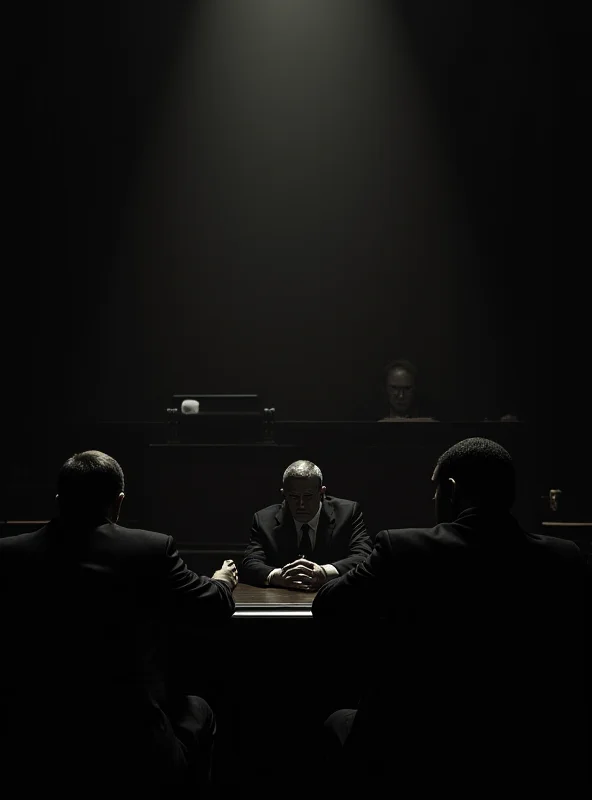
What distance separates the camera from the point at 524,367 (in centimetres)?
736

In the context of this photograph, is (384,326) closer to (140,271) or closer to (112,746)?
(140,271)

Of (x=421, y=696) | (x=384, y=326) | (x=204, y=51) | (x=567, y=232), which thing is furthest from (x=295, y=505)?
(x=204, y=51)

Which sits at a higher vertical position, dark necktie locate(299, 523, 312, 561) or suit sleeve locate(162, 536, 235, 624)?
suit sleeve locate(162, 536, 235, 624)

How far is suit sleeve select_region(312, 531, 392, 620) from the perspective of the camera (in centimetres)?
177

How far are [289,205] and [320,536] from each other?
462 centimetres

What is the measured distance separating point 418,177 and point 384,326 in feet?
4.66

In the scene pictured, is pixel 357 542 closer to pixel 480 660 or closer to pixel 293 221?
pixel 480 660

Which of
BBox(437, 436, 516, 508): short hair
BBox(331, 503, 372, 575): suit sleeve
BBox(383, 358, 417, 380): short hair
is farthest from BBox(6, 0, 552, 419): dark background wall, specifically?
BBox(437, 436, 516, 508): short hair

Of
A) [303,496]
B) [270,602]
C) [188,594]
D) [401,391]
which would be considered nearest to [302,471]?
[303,496]

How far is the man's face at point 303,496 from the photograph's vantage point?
342cm

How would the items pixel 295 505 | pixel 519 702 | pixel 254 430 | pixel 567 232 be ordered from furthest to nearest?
1. pixel 567 232
2. pixel 254 430
3. pixel 295 505
4. pixel 519 702

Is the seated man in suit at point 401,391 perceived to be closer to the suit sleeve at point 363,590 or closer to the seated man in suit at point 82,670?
the suit sleeve at point 363,590

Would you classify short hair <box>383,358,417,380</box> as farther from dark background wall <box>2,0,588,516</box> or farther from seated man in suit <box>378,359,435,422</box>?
dark background wall <box>2,0,588,516</box>

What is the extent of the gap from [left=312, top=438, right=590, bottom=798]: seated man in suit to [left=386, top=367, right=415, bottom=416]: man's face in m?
5.04
